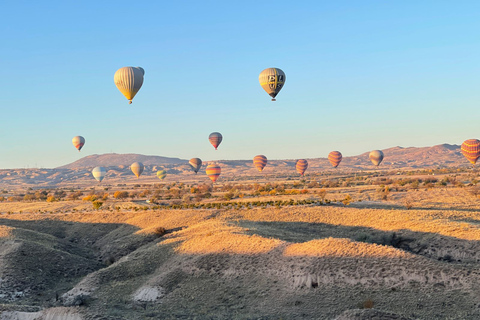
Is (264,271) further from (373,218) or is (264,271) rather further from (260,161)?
(260,161)

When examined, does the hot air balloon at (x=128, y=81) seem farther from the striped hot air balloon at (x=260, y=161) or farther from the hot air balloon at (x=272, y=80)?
the striped hot air balloon at (x=260, y=161)

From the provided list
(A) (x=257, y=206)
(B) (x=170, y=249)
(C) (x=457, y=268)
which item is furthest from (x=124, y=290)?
(A) (x=257, y=206)

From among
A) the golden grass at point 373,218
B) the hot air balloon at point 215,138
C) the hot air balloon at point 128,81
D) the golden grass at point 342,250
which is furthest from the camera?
the hot air balloon at point 215,138

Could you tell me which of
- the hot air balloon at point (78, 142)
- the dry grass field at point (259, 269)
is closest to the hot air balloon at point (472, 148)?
the dry grass field at point (259, 269)

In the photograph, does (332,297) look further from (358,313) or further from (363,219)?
(363,219)

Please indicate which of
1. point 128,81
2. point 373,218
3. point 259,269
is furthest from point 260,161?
point 259,269

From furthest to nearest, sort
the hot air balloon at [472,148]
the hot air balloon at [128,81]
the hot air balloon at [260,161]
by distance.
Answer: the hot air balloon at [260,161]
the hot air balloon at [472,148]
the hot air balloon at [128,81]
